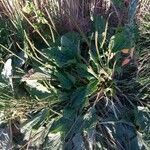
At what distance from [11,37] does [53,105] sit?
49 centimetres

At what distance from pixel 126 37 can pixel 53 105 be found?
48 centimetres

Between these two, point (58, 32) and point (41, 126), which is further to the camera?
point (58, 32)

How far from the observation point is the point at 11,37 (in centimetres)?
216

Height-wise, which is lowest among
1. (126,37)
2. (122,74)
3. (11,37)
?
(122,74)

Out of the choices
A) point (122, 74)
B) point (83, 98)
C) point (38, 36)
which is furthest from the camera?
point (38, 36)

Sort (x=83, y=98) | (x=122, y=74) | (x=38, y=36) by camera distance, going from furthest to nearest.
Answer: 1. (x=38, y=36)
2. (x=122, y=74)
3. (x=83, y=98)

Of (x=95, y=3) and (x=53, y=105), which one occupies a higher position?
(x=95, y=3)

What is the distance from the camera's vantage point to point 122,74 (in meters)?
1.98

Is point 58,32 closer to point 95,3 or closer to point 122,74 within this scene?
point 95,3

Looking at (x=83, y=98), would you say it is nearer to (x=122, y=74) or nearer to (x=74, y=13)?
(x=122, y=74)

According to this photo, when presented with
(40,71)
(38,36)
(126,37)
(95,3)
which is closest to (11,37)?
(38,36)

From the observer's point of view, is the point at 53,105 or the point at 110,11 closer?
the point at 53,105

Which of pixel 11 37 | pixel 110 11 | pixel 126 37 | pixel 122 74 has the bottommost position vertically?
pixel 122 74

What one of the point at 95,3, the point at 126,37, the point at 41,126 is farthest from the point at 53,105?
the point at 95,3
